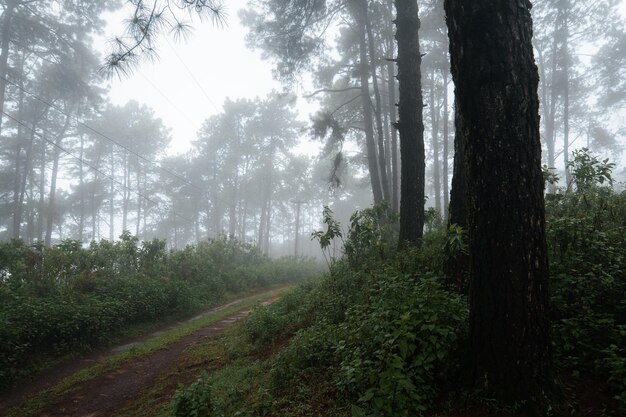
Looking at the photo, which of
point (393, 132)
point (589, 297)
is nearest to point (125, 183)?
point (393, 132)

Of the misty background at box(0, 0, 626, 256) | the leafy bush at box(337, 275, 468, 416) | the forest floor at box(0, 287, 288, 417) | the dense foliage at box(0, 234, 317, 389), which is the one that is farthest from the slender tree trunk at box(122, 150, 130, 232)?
the leafy bush at box(337, 275, 468, 416)

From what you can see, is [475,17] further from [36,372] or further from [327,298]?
[36,372]

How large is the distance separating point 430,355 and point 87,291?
379 inches

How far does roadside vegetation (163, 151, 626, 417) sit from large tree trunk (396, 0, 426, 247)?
6.24 ft

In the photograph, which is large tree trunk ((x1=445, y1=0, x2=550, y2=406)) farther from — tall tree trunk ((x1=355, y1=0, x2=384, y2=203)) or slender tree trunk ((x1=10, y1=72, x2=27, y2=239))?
slender tree trunk ((x1=10, y1=72, x2=27, y2=239))

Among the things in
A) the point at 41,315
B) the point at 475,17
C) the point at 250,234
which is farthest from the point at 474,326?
the point at 250,234

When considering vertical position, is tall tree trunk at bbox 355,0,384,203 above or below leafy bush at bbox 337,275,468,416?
above

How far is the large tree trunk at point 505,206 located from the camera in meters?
2.83

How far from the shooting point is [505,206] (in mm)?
2889

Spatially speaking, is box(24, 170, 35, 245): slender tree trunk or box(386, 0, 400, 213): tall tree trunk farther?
box(24, 170, 35, 245): slender tree trunk

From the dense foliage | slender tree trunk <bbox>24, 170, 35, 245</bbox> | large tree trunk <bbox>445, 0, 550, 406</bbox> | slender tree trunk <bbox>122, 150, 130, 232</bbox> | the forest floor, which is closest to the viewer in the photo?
large tree trunk <bbox>445, 0, 550, 406</bbox>

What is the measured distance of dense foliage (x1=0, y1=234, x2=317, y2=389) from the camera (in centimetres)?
700

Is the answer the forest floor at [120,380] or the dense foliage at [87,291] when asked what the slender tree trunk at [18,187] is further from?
the forest floor at [120,380]

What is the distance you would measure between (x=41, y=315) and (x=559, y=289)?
8.86 metres
